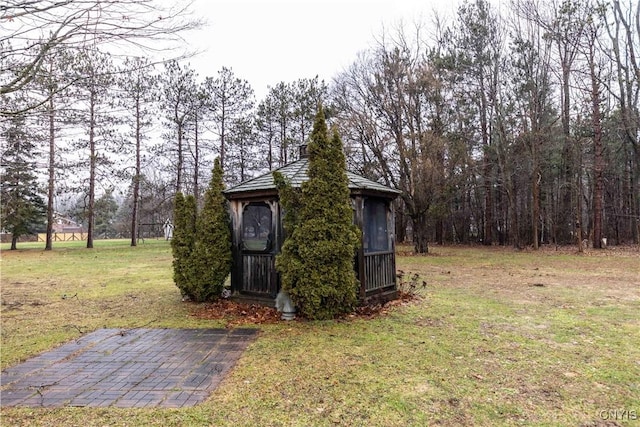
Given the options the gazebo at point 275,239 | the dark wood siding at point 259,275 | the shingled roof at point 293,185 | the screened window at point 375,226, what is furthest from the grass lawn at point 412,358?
the shingled roof at point 293,185

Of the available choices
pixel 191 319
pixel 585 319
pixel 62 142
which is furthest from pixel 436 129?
pixel 62 142

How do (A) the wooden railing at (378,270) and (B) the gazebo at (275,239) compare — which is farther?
(A) the wooden railing at (378,270)

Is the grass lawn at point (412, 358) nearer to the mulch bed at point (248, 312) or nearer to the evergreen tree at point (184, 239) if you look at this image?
the mulch bed at point (248, 312)

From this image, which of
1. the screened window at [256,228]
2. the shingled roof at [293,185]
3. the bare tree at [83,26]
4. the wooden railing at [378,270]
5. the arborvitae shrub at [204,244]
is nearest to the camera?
the bare tree at [83,26]

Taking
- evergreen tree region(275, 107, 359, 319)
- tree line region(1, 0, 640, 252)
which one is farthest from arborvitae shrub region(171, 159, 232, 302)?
tree line region(1, 0, 640, 252)

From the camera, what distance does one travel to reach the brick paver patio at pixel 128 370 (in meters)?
2.89

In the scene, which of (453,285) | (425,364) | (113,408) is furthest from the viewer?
(453,285)

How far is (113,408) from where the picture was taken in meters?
2.72

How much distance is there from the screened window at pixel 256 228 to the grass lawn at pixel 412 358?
1.47 m

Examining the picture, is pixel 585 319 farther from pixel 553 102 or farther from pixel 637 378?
pixel 553 102

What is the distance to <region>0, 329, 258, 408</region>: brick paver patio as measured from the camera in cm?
289

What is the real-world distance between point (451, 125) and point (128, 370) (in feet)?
59.7

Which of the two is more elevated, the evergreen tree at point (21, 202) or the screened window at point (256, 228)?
the evergreen tree at point (21, 202)

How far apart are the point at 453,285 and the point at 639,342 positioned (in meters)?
4.24
